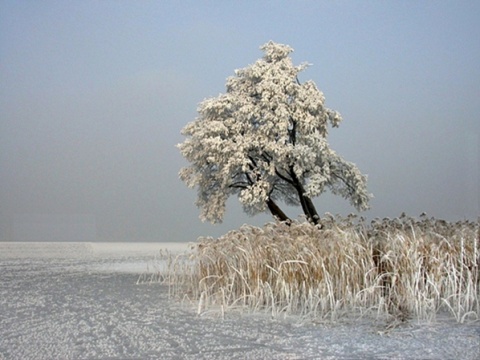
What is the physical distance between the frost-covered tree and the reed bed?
573 cm

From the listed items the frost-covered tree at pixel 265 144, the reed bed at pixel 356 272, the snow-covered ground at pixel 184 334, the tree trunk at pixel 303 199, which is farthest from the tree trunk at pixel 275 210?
the snow-covered ground at pixel 184 334

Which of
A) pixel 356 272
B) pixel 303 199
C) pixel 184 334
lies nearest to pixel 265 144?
pixel 303 199

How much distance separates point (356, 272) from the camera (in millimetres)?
7430

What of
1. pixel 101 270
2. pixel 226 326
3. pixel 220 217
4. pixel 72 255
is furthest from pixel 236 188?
pixel 226 326

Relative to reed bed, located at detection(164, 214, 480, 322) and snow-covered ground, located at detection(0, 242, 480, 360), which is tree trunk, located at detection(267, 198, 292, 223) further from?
snow-covered ground, located at detection(0, 242, 480, 360)

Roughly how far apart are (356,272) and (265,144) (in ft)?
24.4

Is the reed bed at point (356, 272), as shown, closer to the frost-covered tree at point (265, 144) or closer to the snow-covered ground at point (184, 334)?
the snow-covered ground at point (184, 334)

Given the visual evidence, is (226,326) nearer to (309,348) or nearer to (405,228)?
(309,348)

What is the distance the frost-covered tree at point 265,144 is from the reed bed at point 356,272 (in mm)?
5730

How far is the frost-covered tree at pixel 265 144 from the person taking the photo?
1442 cm

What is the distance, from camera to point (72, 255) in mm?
18344

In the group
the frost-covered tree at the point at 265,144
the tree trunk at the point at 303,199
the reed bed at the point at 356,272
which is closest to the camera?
the reed bed at the point at 356,272

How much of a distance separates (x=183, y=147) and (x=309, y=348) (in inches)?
417

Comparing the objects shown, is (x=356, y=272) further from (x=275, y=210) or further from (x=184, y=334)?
(x=275, y=210)
